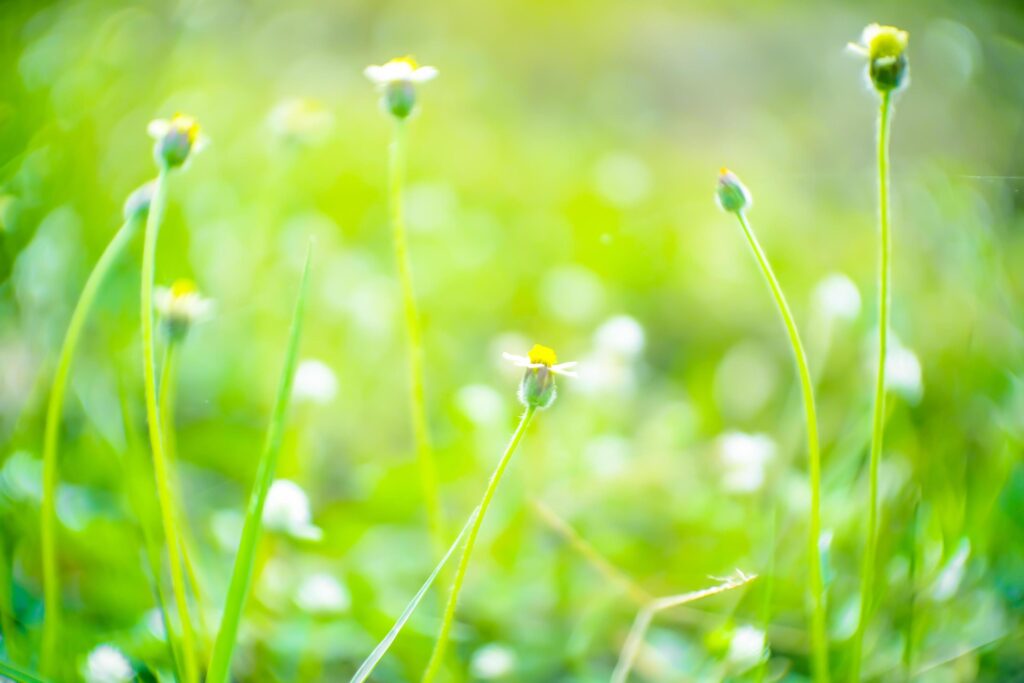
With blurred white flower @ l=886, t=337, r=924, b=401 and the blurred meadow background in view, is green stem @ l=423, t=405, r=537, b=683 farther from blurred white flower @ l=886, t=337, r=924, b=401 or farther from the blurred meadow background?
blurred white flower @ l=886, t=337, r=924, b=401

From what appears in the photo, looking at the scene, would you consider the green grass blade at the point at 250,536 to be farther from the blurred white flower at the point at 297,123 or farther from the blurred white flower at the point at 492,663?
the blurred white flower at the point at 297,123

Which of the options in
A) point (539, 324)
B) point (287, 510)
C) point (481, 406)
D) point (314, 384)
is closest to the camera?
point (287, 510)

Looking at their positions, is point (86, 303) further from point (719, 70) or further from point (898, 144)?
point (719, 70)

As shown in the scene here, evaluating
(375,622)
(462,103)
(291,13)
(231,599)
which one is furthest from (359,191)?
(231,599)


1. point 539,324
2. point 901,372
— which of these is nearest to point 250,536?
point 901,372

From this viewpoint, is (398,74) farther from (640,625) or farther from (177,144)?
(640,625)
